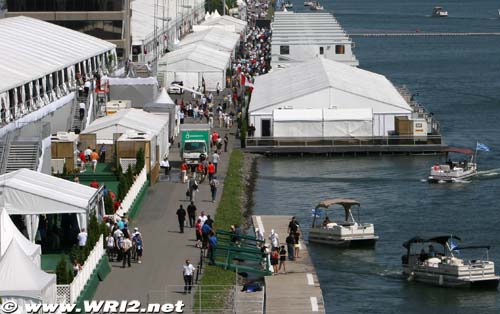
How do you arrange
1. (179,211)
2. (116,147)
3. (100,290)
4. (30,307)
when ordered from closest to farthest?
(30,307) → (100,290) → (179,211) → (116,147)

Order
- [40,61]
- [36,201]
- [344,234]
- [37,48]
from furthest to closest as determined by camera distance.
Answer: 1. [37,48]
2. [40,61]
3. [344,234]
4. [36,201]

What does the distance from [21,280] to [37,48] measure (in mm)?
34483

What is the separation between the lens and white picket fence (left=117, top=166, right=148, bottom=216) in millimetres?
39194

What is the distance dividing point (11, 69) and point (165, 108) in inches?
264

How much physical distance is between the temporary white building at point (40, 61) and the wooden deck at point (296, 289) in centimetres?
1445

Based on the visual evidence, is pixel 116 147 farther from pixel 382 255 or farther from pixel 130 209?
pixel 382 255

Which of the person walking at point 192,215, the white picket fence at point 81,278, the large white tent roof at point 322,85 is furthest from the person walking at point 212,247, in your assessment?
the large white tent roof at point 322,85

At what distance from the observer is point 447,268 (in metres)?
36.0

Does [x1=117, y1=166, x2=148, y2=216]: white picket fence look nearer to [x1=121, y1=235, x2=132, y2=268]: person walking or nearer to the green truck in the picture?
[x1=121, y1=235, x2=132, y2=268]: person walking

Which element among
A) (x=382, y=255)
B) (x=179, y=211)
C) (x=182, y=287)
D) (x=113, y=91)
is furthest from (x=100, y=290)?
(x=113, y=91)

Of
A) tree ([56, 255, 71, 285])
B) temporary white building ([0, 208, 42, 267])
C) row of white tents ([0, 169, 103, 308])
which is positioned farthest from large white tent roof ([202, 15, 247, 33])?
tree ([56, 255, 71, 285])

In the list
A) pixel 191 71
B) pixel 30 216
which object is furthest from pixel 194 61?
pixel 30 216

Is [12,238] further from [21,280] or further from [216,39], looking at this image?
[216,39]

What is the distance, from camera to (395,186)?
52.4 m
